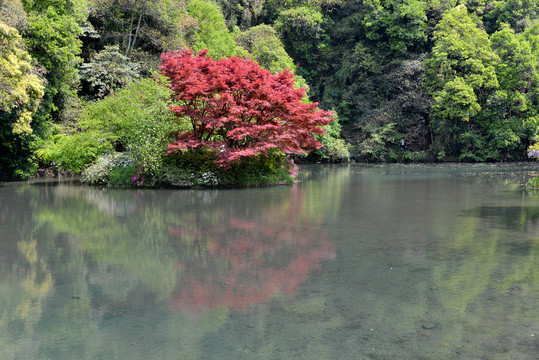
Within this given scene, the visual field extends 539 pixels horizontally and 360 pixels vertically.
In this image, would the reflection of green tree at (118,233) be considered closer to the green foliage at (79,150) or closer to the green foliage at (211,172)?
the green foliage at (211,172)

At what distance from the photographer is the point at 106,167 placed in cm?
1598

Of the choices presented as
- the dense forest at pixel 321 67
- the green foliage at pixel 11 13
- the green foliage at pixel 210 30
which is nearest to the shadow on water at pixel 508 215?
the dense forest at pixel 321 67

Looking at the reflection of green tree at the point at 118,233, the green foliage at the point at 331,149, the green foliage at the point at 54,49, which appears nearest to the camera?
the reflection of green tree at the point at 118,233

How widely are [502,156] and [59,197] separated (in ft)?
96.1

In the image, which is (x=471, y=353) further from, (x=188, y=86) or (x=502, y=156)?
(x=502, y=156)

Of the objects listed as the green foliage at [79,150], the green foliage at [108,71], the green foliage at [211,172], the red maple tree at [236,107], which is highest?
the green foliage at [108,71]

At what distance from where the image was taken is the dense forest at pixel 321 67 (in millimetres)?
17328

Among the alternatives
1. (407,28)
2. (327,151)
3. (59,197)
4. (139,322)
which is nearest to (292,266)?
(139,322)

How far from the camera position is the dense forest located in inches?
682

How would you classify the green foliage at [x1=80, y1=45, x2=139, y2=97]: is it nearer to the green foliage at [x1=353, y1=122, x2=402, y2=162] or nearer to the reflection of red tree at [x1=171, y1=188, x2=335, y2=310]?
the reflection of red tree at [x1=171, y1=188, x2=335, y2=310]

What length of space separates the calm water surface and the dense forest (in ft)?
26.2

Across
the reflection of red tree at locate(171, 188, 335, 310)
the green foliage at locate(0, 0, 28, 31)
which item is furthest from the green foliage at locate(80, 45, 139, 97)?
the reflection of red tree at locate(171, 188, 335, 310)

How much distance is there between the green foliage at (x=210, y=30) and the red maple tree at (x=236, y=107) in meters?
12.2

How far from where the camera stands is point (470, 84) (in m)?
30.8
